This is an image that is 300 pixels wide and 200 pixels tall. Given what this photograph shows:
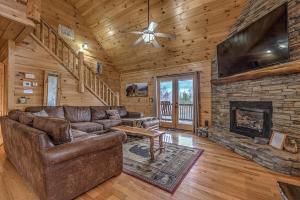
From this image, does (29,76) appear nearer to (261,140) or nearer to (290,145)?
(261,140)

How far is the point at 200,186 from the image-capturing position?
2082mm

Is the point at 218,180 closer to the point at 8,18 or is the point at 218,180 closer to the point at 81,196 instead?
the point at 81,196

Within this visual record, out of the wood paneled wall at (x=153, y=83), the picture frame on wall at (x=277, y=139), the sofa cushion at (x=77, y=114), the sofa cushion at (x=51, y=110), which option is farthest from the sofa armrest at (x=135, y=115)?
the picture frame on wall at (x=277, y=139)

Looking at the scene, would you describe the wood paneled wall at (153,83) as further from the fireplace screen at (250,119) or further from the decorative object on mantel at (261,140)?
the decorative object on mantel at (261,140)

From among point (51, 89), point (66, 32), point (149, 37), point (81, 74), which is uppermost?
point (66, 32)

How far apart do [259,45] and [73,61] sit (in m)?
5.15

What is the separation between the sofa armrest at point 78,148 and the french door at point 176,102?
3.89 m

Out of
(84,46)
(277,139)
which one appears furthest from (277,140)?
(84,46)

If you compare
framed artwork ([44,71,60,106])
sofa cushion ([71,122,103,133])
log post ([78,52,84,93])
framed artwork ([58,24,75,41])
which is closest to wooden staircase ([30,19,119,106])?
log post ([78,52,84,93])

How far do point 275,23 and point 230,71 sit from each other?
1.38 metres

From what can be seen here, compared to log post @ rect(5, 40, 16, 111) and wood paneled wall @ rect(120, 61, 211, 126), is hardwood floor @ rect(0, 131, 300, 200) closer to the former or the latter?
log post @ rect(5, 40, 16, 111)

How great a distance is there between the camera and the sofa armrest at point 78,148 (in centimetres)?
157

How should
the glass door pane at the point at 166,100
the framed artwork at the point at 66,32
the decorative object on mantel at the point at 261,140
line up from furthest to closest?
1. the glass door pane at the point at 166,100
2. the framed artwork at the point at 66,32
3. the decorative object on mantel at the point at 261,140

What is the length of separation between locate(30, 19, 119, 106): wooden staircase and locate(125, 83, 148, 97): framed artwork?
2.96 ft
